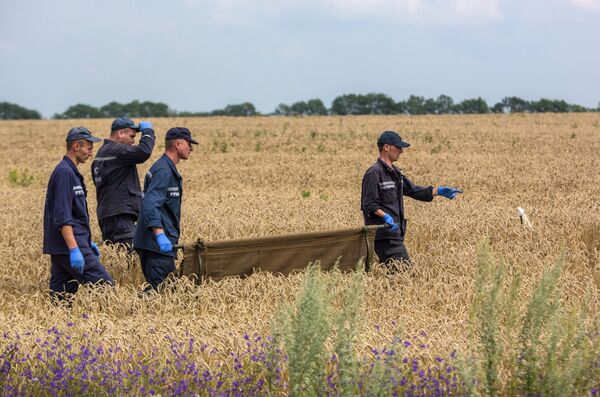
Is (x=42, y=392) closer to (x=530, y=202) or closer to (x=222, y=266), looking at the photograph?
(x=222, y=266)

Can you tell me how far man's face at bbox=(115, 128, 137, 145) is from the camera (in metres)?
8.13

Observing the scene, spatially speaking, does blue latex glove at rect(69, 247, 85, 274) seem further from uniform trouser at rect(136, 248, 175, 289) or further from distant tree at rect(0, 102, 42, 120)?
distant tree at rect(0, 102, 42, 120)

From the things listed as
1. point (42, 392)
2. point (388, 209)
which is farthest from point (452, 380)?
point (388, 209)

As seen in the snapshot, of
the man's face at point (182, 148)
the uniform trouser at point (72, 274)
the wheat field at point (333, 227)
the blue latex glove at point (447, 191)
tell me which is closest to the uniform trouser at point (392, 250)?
the wheat field at point (333, 227)

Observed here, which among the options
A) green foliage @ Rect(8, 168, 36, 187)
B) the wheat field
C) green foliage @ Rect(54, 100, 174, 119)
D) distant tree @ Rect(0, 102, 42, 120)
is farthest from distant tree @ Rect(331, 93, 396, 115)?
green foliage @ Rect(8, 168, 36, 187)

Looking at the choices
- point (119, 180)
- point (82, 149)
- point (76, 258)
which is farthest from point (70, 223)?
point (119, 180)

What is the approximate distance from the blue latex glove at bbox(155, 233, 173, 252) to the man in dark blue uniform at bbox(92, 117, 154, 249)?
1.35 meters

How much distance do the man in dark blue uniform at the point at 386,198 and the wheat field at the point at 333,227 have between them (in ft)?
1.16

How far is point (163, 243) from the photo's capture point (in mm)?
6750

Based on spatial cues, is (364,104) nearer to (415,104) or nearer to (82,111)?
(415,104)

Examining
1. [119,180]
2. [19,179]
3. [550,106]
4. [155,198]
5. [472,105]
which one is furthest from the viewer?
[472,105]

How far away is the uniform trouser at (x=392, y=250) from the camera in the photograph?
8.14m

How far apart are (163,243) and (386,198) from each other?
8.24 feet

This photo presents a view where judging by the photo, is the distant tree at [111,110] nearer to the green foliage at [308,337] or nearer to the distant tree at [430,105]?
the distant tree at [430,105]
